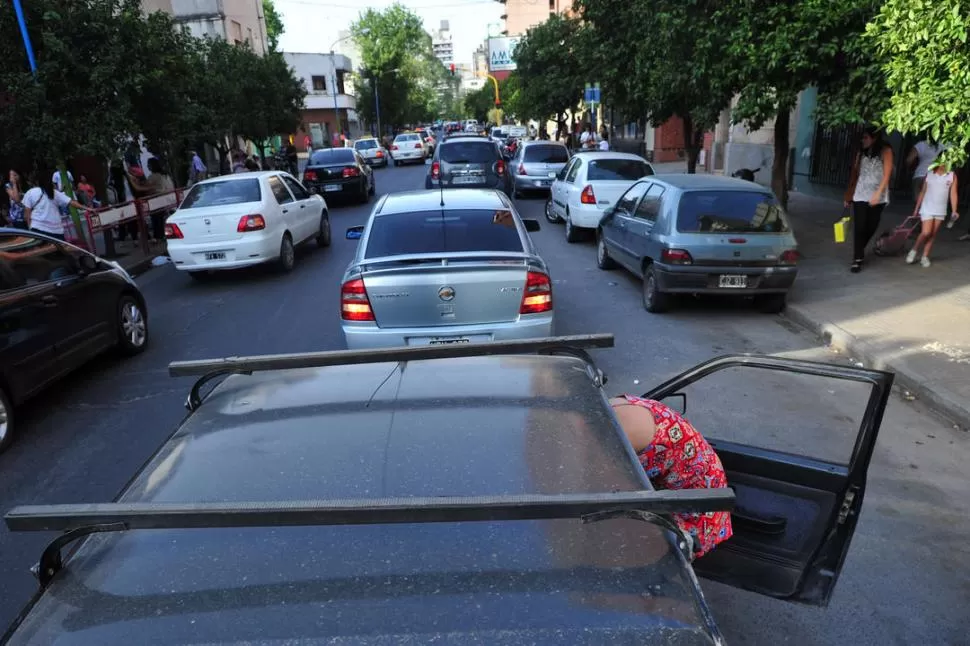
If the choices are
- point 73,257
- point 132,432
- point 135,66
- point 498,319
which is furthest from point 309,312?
point 135,66

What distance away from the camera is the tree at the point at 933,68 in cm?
539

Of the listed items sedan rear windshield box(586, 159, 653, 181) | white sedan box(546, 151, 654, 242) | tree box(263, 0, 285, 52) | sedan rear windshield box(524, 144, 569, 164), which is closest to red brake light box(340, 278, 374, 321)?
white sedan box(546, 151, 654, 242)

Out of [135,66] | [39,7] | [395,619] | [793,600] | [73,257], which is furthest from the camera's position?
[135,66]

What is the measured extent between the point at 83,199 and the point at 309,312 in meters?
8.12

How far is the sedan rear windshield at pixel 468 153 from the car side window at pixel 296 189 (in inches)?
201

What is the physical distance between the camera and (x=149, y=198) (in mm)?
14328

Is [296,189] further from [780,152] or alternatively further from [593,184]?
[780,152]

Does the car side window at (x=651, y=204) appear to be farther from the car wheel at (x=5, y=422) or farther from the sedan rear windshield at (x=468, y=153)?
the sedan rear windshield at (x=468, y=153)

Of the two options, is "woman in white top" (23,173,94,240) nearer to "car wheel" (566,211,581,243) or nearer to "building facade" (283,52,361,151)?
"car wheel" (566,211,581,243)

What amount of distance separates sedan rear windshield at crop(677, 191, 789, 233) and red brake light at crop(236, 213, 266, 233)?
6.37 metres

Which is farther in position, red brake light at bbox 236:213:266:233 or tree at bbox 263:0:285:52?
tree at bbox 263:0:285:52

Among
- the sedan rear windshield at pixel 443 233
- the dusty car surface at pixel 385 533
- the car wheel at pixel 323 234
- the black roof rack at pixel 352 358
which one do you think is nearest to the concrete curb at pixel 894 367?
the sedan rear windshield at pixel 443 233

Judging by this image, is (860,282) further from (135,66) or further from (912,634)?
(135,66)

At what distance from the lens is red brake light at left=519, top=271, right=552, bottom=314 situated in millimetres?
5465
